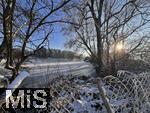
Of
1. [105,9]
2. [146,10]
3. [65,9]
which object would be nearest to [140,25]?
[146,10]

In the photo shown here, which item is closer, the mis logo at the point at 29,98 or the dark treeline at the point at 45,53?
the mis logo at the point at 29,98

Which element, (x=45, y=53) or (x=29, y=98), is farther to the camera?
(x=45, y=53)

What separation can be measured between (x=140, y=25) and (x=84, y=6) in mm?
4237

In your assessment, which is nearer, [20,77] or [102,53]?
[20,77]

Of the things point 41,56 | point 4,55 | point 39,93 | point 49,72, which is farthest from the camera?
point 41,56

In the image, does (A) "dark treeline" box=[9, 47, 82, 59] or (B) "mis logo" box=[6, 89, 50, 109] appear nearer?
(B) "mis logo" box=[6, 89, 50, 109]

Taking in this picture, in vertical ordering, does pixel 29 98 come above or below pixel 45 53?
below

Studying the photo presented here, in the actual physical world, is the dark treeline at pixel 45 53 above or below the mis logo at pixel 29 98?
above

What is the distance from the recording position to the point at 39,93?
3.87 meters

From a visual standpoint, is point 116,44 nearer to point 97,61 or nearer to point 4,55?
point 97,61

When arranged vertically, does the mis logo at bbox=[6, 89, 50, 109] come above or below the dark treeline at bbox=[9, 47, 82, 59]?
below

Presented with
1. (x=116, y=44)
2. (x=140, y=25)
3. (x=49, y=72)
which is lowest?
(x=49, y=72)

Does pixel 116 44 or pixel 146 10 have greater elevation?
pixel 146 10

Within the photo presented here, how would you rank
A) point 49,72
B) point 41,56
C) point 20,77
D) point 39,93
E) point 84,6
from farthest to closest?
point 84,6
point 41,56
point 49,72
point 20,77
point 39,93
